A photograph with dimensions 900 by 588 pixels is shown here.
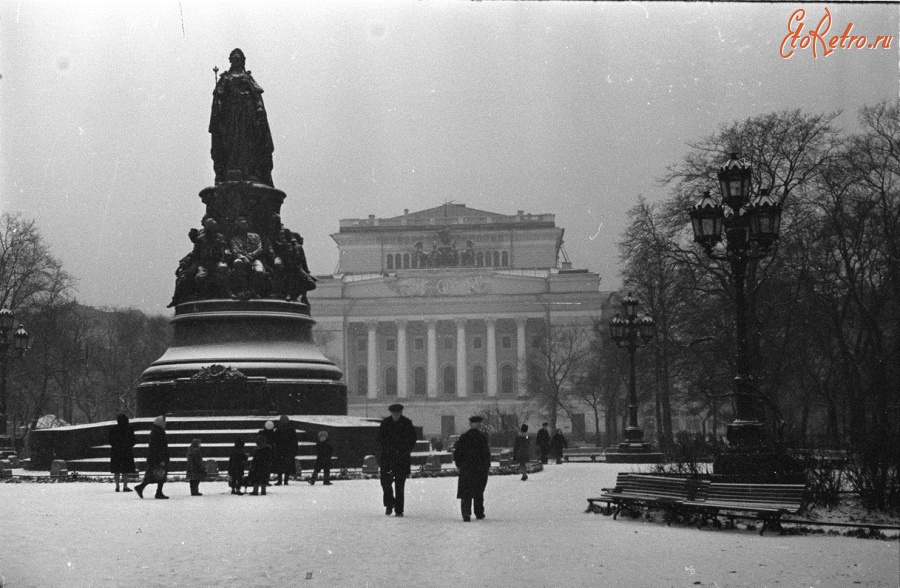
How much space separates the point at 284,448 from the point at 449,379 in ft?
252

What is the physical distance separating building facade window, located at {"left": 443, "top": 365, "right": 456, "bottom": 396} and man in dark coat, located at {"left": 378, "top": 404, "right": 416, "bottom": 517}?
82.1m

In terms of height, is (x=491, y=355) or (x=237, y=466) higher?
(x=491, y=355)

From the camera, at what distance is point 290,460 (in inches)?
809

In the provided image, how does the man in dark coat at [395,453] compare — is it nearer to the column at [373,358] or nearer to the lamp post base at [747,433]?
the lamp post base at [747,433]

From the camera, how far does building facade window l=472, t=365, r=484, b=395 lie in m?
95.3

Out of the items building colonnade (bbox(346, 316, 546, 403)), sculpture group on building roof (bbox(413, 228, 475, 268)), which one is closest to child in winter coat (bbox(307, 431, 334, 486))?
building colonnade (bbox(346, 316, 546, 403))

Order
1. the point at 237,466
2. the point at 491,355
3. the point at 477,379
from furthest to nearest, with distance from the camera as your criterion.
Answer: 1. the point at 477,379
2. the point at 491,355
3. the point at 237,466

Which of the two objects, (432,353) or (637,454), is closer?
(637,454)

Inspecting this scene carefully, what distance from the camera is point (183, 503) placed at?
1576 cm

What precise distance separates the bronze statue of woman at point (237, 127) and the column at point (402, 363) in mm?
68098

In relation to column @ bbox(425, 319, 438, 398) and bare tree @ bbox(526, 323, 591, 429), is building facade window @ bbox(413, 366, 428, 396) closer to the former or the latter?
column @ bbox(425, 319, 438, 398)

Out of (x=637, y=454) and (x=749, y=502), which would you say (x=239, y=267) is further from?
(x=749, y=502)

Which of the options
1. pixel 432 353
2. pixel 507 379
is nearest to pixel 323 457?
pixel 432 353

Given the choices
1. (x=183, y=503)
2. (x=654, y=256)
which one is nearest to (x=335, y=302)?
(x=654, y=256)
